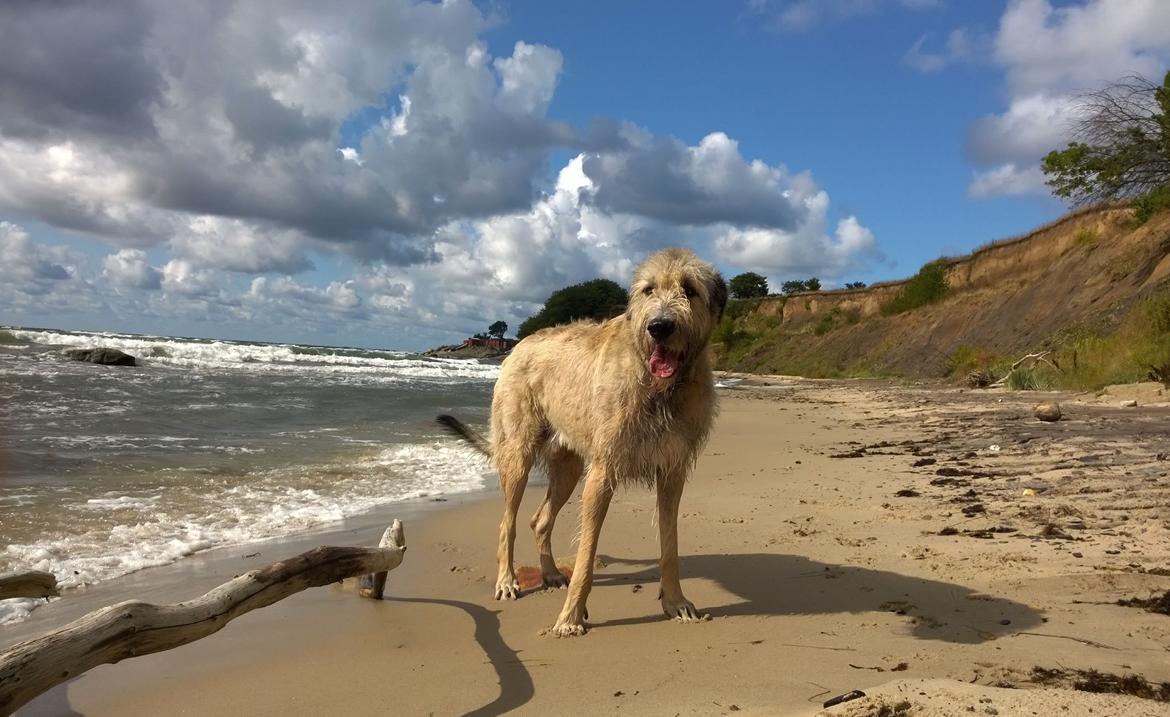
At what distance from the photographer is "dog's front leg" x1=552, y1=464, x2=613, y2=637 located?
4.38 meters

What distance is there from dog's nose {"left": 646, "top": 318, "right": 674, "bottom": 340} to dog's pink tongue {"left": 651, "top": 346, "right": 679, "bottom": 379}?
0.38 ft

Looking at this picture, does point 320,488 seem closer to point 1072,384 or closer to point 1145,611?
point 1145,611

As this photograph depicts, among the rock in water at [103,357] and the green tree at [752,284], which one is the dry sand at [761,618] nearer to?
the rock in water at [103,357]

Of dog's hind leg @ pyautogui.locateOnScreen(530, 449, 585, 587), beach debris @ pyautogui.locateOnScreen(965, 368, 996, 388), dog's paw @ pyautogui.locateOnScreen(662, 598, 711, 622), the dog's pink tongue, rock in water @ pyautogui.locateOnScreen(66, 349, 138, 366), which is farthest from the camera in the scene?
rock in water @ pyautogui.locateOnScreen(66, 349, 138, 366)

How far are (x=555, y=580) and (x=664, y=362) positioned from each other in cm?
234

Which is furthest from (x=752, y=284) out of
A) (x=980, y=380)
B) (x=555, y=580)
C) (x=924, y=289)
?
(x=555, y=580)

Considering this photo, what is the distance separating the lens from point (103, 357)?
3128 centimetres

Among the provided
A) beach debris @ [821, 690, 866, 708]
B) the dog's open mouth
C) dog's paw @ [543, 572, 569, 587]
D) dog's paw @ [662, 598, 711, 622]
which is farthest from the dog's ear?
A: dog's paw @ [543, 572, 569, 587]

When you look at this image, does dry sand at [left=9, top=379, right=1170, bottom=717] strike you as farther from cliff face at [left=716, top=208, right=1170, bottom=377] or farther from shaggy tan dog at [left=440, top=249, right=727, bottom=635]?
cliff face at [left=716, top=208, right=1170, bottom=377]

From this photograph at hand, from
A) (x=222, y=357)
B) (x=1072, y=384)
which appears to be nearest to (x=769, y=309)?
(x=222, y=357)

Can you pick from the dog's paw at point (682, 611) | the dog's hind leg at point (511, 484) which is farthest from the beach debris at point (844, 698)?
the dog's hind leg at point (511, 484)

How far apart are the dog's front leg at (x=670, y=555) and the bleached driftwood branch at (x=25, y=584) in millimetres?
3488

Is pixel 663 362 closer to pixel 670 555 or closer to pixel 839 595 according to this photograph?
pixel 670 555

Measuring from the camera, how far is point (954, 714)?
2594 mm
